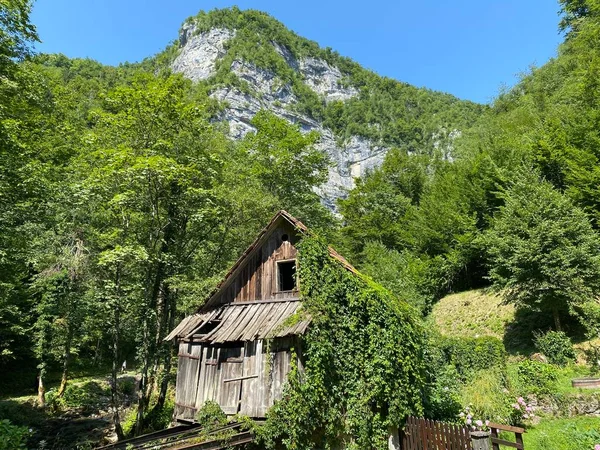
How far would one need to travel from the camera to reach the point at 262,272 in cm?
1423

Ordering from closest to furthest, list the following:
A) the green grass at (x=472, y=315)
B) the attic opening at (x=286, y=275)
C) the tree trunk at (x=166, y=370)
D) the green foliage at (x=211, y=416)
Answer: the green foliage at (x=211, y=416) → the attic opening at (x=286, y=275) → the tree trunk at (x=166, y=370) → the green grass at (x=472, y=315)

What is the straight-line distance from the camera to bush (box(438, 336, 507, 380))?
16438 millimetres

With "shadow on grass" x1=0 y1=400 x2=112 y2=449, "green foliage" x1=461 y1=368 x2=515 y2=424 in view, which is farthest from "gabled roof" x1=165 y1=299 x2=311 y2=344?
"shadow on grass" x1=0 y1=400 x2=112 y2=449

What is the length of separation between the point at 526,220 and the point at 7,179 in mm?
24143

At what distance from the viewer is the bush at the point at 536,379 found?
39.1ft

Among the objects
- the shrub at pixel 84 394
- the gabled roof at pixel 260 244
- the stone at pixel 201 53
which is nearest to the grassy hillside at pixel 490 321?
the gabled roof at pixel 260 244

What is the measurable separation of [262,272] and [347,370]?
15.5 ft

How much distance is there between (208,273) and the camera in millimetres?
20969

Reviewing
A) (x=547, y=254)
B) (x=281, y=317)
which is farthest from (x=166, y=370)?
(x=547, y=254)

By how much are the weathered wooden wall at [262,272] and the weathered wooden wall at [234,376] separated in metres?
1.90

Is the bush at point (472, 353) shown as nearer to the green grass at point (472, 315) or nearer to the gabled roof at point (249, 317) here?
the green grass at point (472, 315)

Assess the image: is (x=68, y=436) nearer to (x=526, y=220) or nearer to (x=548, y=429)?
(x=548, y=429)

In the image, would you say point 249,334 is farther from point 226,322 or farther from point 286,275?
point 286,275

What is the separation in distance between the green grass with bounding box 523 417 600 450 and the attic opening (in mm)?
8273
